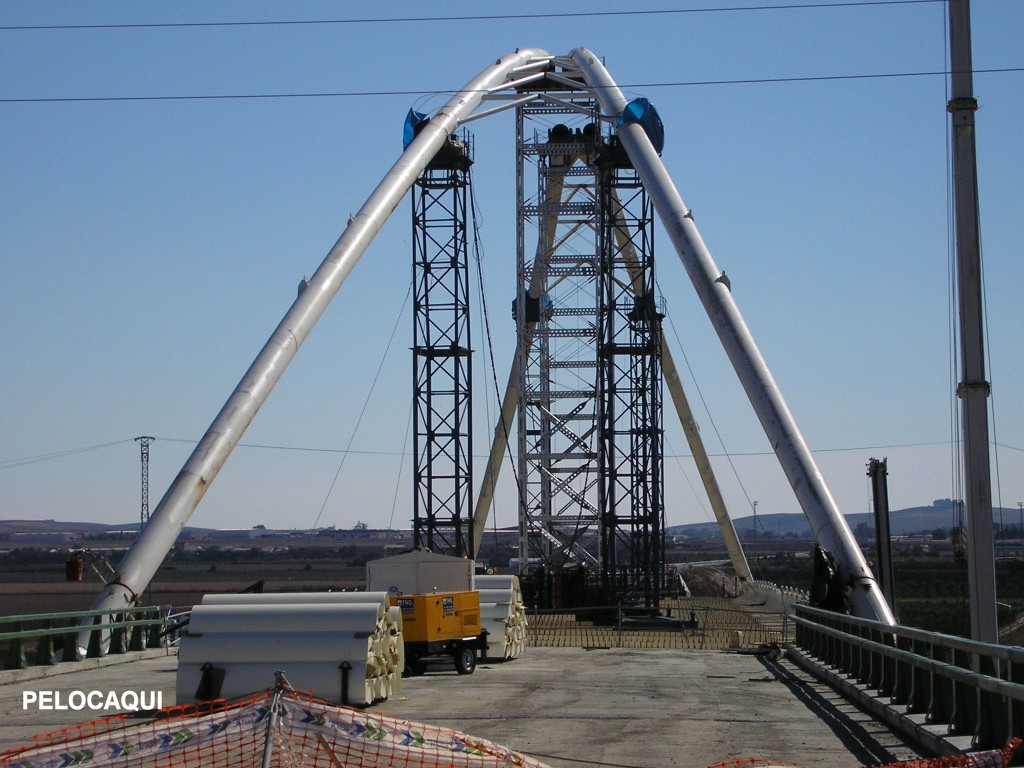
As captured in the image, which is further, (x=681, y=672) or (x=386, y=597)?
(x=681, y=672)

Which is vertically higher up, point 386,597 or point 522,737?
point 386,597

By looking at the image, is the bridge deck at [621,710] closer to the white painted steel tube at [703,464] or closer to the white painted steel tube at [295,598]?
the white painted steel tube at [295,598]

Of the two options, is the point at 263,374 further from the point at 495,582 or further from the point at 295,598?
the point at 295,598

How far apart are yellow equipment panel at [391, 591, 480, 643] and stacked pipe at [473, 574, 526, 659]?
259cm

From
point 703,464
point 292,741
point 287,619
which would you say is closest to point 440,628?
point 287,619

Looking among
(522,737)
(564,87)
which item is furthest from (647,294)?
(522,737)

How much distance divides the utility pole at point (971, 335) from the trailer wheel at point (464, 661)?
843 centimetres

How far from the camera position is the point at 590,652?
3012 centimetres

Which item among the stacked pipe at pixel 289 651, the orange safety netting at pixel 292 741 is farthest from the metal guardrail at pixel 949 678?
the stacked pipe at pixel 289 651

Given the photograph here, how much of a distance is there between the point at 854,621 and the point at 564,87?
4145cm

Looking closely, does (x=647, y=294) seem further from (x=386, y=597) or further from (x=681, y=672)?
(x=386, y=597)

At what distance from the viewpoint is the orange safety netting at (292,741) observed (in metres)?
7.61

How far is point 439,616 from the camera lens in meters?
22.2

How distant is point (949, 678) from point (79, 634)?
1731 cm
